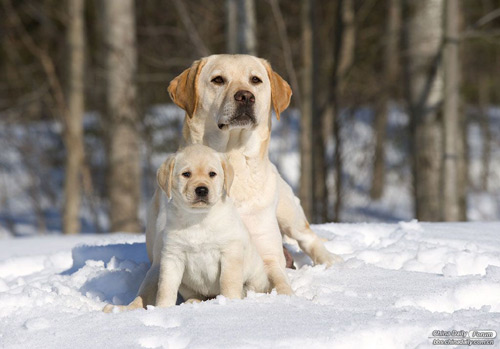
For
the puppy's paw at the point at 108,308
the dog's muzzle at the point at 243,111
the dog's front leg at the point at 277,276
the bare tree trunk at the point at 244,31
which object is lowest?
the puppy's paw at the point at 108,308

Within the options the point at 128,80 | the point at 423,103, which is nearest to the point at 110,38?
the point at 128,80

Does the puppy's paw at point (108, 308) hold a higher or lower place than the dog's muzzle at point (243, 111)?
A: lower

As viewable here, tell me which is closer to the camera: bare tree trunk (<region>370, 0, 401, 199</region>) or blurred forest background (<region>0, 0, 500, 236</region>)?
blurred forest background (<region>0, 0, 500, 236</region>)

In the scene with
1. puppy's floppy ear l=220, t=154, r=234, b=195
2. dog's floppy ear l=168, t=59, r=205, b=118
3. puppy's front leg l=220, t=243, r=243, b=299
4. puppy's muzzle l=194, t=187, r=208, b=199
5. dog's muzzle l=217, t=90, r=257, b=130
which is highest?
dog's floppy ear l=168, t=59, r=205, b=118

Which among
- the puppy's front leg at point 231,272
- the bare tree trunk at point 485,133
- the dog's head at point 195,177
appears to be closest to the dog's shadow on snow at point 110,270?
the puppy's front leg at point 231,272

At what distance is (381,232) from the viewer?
550 cm

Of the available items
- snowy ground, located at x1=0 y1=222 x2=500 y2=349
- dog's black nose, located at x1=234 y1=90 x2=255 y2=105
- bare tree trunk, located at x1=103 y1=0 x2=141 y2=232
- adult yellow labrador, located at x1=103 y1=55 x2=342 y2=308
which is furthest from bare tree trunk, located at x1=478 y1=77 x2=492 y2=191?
dog's black nose, located at x1=234 y1=90 x2=255 y2=105

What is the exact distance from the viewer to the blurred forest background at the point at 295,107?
301 inches

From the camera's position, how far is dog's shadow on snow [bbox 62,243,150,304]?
13.7 ft

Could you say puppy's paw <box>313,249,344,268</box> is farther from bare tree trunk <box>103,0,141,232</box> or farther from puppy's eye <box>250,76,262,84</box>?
bare tree trunk <box>103,0,141,232</box>

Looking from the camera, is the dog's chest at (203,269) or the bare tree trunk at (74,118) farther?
the bare tree trunk at (74,118)

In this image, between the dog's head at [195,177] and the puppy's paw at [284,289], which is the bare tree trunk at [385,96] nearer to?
the puppy's paw at [284,289]

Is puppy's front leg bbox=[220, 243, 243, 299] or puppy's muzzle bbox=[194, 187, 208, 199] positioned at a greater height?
puppy's muzzle bbox=[194, 187, 208, 199]

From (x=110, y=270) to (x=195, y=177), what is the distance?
3.81 ft
